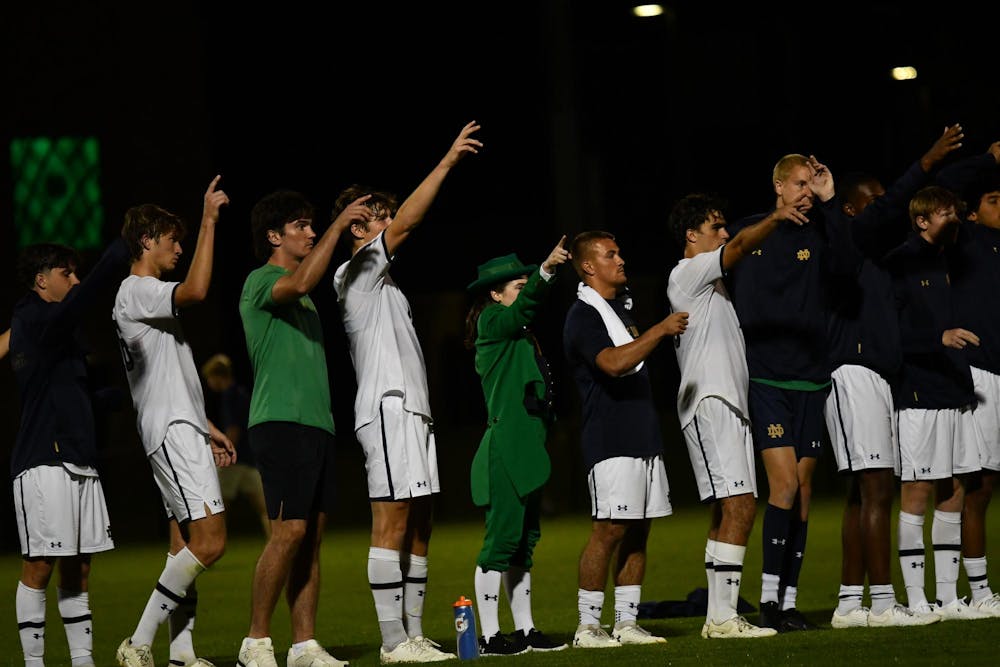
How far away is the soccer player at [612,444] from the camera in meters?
7.79

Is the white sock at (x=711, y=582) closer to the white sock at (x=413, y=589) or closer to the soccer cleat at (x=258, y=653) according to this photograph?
the white sock at (x=413, y=589)

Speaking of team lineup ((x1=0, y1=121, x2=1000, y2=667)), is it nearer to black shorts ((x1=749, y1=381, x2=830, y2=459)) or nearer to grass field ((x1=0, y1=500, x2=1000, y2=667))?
black shorts ((x1=749, y1=381, x2=830, y2=459))

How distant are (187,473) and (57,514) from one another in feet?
2.17

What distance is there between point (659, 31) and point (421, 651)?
25102 millimetres

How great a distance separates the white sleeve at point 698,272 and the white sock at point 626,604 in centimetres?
156

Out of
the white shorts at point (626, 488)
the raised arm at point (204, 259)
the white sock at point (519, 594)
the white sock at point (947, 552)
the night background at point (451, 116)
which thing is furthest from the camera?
the night background at point (451, 116)

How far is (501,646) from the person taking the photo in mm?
7695

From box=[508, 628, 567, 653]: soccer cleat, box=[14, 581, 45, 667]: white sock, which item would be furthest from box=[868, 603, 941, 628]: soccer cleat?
box=[14, 581, 45, 667]: white sock

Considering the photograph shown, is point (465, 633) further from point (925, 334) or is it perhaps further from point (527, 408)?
point (925, 334)

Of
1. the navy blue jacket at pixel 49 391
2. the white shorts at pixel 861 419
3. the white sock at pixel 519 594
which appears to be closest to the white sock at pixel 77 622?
the navy blue jacket at pixel 49 391

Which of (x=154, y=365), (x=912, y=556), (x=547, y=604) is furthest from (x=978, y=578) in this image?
(x=154, y=365)

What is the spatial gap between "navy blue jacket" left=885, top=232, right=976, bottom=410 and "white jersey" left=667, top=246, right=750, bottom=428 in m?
1.12

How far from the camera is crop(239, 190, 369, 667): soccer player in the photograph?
7121 millimetres

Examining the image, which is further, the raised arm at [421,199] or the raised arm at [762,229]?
the raised arm at [762,229]
